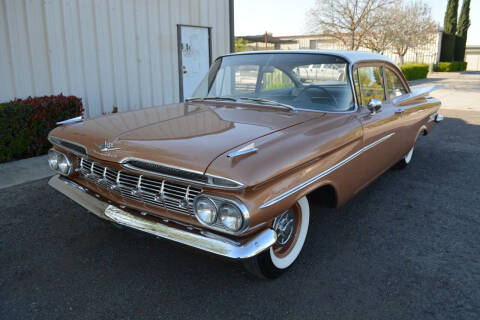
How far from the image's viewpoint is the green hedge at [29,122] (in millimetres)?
5168

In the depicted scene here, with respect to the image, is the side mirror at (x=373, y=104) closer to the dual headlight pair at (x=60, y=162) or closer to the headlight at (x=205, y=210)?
the headlight at (x=205, y=210)

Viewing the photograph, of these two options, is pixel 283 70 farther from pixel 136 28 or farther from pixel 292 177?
pixel 136 28

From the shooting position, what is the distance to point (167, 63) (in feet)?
26.9

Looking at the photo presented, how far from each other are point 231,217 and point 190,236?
11.0 inches

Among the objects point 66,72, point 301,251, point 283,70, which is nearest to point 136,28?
point 66,72

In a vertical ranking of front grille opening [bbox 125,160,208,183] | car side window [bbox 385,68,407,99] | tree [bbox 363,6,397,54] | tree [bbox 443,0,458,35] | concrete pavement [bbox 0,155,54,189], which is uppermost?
tree [bbox 443,0,458,35]

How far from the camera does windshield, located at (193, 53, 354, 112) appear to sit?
10.8 ft

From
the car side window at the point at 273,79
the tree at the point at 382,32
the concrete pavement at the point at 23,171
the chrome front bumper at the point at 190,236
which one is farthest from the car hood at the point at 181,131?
the tree at the point at 382,32

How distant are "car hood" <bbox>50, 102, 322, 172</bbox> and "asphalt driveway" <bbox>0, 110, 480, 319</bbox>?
57 cm

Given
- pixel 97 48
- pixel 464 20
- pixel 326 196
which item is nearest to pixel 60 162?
pixel 326 196

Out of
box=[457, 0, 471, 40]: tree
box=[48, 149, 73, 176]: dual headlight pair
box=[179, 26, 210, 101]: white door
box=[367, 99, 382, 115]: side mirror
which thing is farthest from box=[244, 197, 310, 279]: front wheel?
box=[457, 0, 471, 40]: tree

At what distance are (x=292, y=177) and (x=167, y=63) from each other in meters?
6.53

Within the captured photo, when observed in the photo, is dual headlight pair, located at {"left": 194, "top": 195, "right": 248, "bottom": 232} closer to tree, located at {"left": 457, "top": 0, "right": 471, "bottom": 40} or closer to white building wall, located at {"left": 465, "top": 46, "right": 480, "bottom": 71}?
tree, located at {"left": 457, "top": 0, "right": 471, "bottom": 40}

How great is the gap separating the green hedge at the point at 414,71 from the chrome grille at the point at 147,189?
21.1 metres
